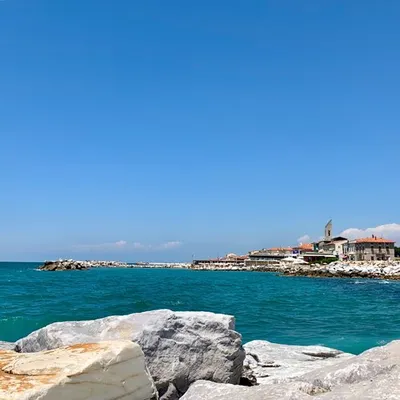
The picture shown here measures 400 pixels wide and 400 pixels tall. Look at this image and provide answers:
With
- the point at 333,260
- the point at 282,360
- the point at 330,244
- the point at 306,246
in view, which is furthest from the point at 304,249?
the point at 282,360

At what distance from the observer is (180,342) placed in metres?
8.10

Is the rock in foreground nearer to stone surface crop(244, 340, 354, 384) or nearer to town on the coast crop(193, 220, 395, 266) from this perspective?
stone surface crop(244, 340, 354, 384)

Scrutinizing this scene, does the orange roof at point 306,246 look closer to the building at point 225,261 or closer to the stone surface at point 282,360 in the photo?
the building at point 225,261

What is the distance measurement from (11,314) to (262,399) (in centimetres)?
2016

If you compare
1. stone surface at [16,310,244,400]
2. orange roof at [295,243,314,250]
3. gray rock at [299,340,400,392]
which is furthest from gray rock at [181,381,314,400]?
orange roof at [295,243,314,250]

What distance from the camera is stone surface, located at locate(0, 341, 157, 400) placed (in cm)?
404

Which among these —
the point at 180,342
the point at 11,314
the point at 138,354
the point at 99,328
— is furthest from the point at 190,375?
the point at 11,314

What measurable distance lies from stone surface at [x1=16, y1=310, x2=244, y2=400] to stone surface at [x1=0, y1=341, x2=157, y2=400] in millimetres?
2609

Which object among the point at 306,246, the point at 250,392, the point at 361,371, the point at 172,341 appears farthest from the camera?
the point at 306,246

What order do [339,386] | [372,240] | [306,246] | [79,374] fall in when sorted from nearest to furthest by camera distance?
[79,374]
[339,386]
[372,240]
[306,246]

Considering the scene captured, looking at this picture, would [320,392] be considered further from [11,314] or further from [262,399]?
[11,314]

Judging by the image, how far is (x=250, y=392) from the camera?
5.10 meters

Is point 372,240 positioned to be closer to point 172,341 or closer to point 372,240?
point 372,240

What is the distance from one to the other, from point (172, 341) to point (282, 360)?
4.02 m
